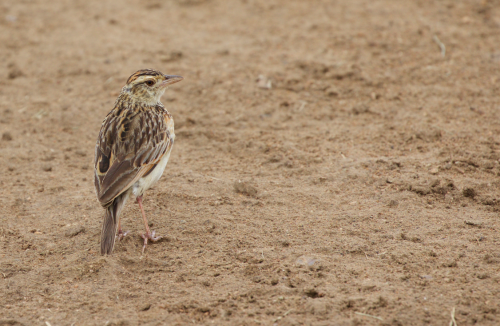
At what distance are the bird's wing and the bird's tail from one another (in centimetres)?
12

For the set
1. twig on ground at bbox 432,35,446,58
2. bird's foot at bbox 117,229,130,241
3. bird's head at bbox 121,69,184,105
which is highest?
twig on ground at bbox 432,35,446,58

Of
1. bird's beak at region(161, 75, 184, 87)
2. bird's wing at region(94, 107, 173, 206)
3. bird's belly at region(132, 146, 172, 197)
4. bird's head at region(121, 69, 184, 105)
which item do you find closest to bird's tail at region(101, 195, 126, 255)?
bird's wing at region(94, 107, 173, 206)

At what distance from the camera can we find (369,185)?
699cm

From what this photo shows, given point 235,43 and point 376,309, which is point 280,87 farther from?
point 376,309

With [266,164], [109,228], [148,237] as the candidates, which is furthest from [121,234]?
[266,164]

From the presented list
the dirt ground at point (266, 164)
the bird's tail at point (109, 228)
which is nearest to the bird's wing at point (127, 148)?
the bird's tail at point (109, 228)

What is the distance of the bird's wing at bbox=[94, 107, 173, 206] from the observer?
19.8ft

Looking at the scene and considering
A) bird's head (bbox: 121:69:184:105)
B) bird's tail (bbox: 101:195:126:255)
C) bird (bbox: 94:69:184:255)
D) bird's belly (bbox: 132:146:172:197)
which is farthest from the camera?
bird's head (bbox: 121:69:184:105)

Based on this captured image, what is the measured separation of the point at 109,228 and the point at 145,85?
2095 millimetres

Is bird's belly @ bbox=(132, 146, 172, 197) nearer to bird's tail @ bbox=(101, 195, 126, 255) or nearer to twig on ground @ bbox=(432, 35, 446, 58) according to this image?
bird's tail @ bbox=(101, 195, 126, 255)

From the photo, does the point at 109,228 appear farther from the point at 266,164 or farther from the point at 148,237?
the point at 266,164

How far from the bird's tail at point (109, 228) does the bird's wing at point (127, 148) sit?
0.12 m

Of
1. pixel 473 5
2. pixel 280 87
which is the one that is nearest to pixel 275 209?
pixel 280 87

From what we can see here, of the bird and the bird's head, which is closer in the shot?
the bird
